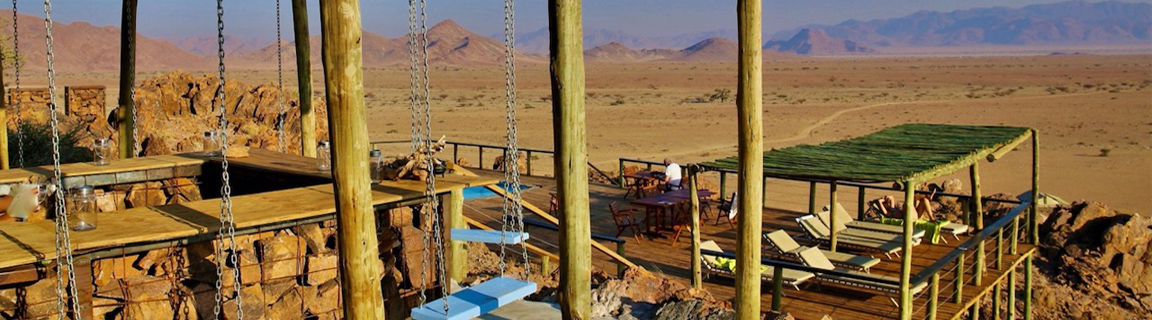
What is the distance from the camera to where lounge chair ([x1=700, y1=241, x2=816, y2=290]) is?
11656 millimetres

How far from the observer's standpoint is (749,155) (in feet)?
29.5

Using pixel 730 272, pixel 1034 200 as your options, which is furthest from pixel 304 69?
pixel 1034 200

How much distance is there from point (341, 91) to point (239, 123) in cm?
1514

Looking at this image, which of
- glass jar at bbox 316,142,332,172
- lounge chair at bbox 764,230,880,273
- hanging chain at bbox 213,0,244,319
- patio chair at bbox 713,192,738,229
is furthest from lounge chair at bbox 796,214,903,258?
hanging chain at bbox 213,0,244,319

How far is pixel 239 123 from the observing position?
2059 cm

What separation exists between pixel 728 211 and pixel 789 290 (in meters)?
4.27

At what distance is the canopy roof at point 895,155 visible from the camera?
36.3 feet

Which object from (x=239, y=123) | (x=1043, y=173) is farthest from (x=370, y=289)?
(x=1043, y=173)

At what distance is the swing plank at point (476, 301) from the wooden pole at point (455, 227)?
0.95 metres

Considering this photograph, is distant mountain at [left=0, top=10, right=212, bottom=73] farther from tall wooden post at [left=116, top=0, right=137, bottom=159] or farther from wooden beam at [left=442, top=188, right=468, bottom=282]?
wooden beam at [left=442, top=188, right=468, bottom=282]

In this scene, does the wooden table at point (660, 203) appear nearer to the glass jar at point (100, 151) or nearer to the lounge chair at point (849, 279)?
the lounge chair at point (849, 279)

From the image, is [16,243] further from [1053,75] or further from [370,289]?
[1053,75]

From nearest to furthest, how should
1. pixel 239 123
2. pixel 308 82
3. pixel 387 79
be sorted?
1. pixel 308 82
2. pixel 239 123
3. pixel 387 79

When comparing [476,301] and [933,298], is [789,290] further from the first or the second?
[476,301]
